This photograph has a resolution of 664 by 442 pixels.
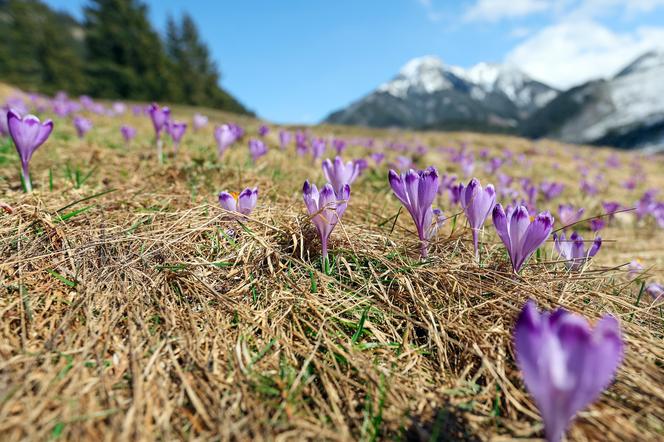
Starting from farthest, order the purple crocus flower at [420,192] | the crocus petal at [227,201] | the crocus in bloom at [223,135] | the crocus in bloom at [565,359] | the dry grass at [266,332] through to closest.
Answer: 1. the crocus in bloom at [223,135]
2. the crocus petal at [227,201]
3. the purple crocus flower at [420,192]
4. the dry grass at [266,332]
5. the crocus in bloom at [565,359]

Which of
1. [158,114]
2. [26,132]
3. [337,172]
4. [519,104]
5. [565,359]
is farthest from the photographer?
[519,104]

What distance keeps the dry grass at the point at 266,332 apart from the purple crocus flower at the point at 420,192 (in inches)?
5.1

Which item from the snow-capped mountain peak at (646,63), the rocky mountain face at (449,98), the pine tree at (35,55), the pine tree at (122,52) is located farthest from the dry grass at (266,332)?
the rocky mountain face at (449,98)

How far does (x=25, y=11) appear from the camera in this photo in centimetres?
3297

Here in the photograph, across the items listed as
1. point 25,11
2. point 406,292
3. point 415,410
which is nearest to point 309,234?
point 406,292

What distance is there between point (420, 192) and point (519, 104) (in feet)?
390

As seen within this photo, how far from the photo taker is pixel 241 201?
1.81 metres

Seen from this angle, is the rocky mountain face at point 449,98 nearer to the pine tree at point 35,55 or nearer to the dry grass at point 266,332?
the pine tree at point 35,55

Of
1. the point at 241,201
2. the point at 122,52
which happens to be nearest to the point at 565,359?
the point at 241,201

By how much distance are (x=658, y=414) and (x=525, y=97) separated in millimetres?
123783

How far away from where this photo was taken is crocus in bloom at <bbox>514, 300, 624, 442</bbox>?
71 cm

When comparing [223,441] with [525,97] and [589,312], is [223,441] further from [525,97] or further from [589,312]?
[525,97]

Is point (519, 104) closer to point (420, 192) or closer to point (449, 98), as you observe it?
point (449, 98)

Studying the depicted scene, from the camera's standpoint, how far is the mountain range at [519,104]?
118 feet
